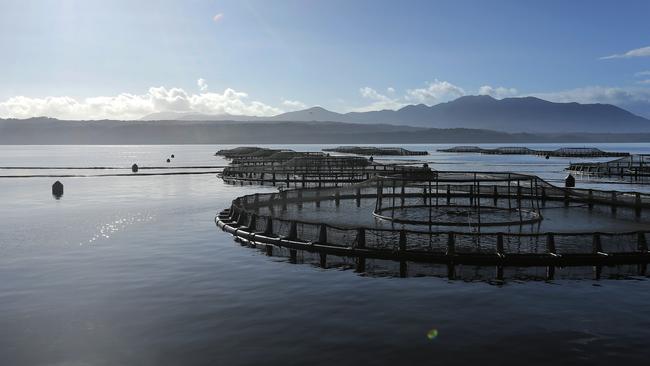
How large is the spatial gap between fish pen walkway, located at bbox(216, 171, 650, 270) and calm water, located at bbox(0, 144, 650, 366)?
2.11 m

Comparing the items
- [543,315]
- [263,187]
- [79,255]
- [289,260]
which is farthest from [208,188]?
[543,315]

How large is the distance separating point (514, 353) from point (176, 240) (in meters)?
28.1

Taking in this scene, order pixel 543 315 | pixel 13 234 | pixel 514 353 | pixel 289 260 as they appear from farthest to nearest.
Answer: pixel 13 234 → pixel 289 260 → pixel 543 315 → pixel 514 353

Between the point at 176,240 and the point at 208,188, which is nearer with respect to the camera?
the point at 176,240

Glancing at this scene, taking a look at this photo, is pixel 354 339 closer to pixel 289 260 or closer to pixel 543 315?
pixel 543 315

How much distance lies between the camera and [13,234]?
1768 inches

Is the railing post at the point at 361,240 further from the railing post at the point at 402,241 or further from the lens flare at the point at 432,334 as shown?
the lens flare at the point at 432,334

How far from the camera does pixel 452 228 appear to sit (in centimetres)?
3812

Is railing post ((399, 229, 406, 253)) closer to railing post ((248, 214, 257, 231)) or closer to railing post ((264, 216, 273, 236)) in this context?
railing post ((264, 216, 273, 236))

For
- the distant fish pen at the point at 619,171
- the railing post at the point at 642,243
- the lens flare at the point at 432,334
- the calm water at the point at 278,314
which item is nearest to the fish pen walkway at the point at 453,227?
the railing post at the point at 642,243

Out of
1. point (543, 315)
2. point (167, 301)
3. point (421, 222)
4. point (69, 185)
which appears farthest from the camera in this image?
point (69, 185)

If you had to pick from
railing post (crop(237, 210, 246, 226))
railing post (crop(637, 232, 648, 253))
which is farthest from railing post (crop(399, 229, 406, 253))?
railing post (crop(237, 210, 246, 226))

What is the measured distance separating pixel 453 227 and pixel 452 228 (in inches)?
12.3

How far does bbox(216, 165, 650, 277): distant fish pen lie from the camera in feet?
92.3
